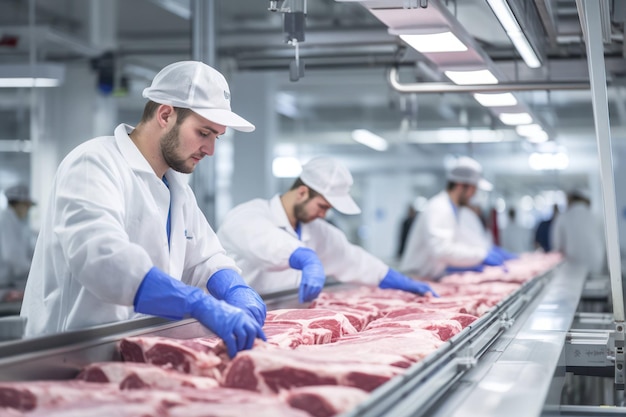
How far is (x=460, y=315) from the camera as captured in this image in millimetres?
3510

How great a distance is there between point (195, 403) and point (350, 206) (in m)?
3.03

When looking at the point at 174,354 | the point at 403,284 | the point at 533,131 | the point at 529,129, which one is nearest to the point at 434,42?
the point at 403,284

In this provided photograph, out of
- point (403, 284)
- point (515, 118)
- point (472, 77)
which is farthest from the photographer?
point (515, 118)

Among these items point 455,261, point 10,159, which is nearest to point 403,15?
point 455,261

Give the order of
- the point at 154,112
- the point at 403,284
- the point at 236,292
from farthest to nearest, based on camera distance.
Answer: the point at 403,284 → the point at 236,292 → the point at 154,112

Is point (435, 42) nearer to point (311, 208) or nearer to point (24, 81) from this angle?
point (311, 208)

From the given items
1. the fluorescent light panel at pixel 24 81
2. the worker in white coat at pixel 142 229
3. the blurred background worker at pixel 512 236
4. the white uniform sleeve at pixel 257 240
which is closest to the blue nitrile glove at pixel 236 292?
the worker in white coat at pixel 142 229

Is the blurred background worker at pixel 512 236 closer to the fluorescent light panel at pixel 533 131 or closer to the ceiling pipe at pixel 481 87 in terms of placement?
the fluorescent light panel at pixel 533 131

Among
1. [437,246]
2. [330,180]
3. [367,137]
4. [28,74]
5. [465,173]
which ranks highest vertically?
[367,137]

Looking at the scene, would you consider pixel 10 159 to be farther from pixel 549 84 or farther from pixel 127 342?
pixel 127 342

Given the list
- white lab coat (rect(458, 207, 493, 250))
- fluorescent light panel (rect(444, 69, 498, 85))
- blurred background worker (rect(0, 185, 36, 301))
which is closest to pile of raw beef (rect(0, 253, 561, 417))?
fluorescent light panel (rect(444, 69, 498, 85))

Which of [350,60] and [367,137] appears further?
[367,137]

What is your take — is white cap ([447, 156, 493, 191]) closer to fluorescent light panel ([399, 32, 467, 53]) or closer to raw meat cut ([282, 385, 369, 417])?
fluorescent light panel ([399, 32, 467, 53])

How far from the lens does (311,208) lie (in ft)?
16.3
